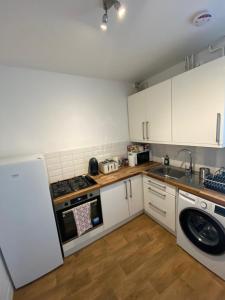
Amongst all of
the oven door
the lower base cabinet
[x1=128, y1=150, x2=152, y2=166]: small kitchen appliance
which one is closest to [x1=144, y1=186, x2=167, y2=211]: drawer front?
the lower base cabinet

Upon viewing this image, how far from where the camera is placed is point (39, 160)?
4.28 feet

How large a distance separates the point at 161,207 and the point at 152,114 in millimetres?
1357

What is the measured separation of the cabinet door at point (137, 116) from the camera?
2.21 metres

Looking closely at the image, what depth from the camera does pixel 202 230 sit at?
1.48 m

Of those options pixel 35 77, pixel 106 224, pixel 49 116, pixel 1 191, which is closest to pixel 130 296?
pixel 106 224

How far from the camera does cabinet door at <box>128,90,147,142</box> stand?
2.21 metres

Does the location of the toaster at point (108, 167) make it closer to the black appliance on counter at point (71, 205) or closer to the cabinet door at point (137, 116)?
the black appliance on counter at point (71, 205)

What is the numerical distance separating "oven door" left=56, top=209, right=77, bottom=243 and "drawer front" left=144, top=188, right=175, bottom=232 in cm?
114

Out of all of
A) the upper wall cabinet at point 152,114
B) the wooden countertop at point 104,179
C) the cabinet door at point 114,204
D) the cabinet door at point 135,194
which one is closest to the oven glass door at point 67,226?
the wooden countertop at point 104,179

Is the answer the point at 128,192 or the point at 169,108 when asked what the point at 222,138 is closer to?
the point at 169,108

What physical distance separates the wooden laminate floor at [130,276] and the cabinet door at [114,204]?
284 mm

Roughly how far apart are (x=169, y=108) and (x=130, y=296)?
207cm

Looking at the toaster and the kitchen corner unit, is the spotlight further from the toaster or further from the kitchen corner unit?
the toaster

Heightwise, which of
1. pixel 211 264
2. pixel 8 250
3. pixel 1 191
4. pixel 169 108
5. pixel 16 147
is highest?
pixel 169 108
